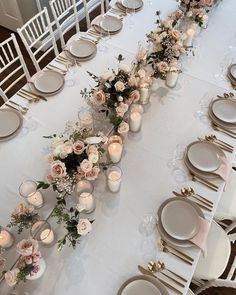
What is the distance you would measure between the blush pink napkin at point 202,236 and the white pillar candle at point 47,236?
30.6 inches

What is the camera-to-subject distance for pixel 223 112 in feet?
7.34

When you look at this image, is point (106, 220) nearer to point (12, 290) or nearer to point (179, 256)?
point (179, 256)

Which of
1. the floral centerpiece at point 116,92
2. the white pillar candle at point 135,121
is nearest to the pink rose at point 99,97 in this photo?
the floral centerpiece at point 116,92

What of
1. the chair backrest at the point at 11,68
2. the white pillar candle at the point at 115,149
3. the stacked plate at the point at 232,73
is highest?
the stacked plate at the point at 232,73

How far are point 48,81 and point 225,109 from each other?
1.38m

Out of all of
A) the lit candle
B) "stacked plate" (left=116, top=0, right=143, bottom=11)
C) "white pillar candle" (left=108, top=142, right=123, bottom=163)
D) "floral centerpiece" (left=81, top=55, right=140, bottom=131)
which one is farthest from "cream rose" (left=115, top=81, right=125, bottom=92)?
"stacked plate" (left=116, top=0, right=143, bottom=11)

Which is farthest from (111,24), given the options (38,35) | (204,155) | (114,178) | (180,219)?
(180,219)

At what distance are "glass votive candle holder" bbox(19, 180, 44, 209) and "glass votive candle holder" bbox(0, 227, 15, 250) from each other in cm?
20

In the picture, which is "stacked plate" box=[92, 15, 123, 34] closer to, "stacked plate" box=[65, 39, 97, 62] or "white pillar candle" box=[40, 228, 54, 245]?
"stacked plate" box=[65, 39, 97, 62]

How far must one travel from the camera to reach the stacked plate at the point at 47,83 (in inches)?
91.7

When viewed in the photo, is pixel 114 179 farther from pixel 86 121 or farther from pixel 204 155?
pixel 204 155

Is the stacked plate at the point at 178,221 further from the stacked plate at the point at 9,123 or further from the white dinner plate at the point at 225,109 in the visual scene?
the stacked plate at the point at 9,123

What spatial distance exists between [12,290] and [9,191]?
1.90ft

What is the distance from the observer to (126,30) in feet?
9.26
